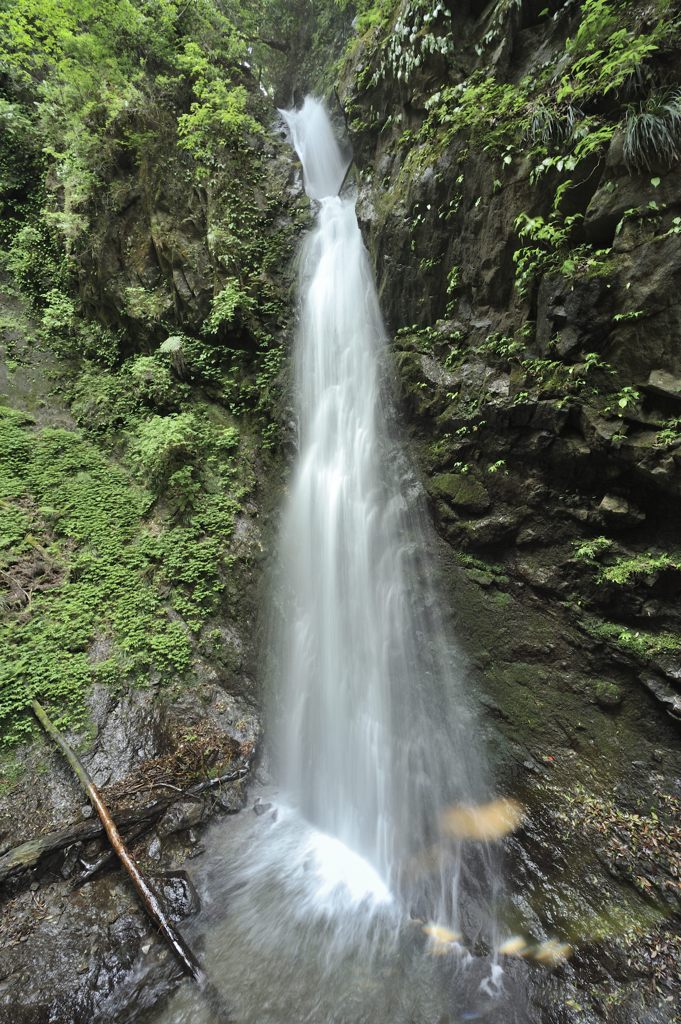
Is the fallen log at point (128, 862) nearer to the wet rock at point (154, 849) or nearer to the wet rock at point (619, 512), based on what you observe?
the wet rock at point (154, 849)

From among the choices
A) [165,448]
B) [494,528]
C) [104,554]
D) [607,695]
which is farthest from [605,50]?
[104,554]

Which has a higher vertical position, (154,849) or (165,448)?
(165,448)

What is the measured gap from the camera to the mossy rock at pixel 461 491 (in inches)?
222

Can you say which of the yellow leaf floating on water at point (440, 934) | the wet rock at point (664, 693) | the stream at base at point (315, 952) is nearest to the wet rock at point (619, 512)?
the wet rock at point (664, 693)

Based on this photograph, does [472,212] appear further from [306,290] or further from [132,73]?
[132,73]

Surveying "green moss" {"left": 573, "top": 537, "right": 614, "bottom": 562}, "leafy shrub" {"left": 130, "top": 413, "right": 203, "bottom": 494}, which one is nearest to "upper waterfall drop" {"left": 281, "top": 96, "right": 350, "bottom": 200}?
"leafy shrub" {"left": 130, "top": 413, "right": 203, "bottom": 494}

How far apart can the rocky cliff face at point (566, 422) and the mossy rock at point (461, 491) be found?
27 millimetres

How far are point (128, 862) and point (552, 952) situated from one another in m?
3.81

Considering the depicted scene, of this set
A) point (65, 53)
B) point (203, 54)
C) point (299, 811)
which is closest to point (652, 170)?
point (299, 811)

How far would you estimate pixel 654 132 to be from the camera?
3877 mm

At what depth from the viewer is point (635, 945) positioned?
11.3ft

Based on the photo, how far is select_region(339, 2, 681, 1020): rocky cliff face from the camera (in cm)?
391

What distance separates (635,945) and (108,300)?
41.1 feet

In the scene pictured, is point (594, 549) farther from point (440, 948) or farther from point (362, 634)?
point (440, 948)
